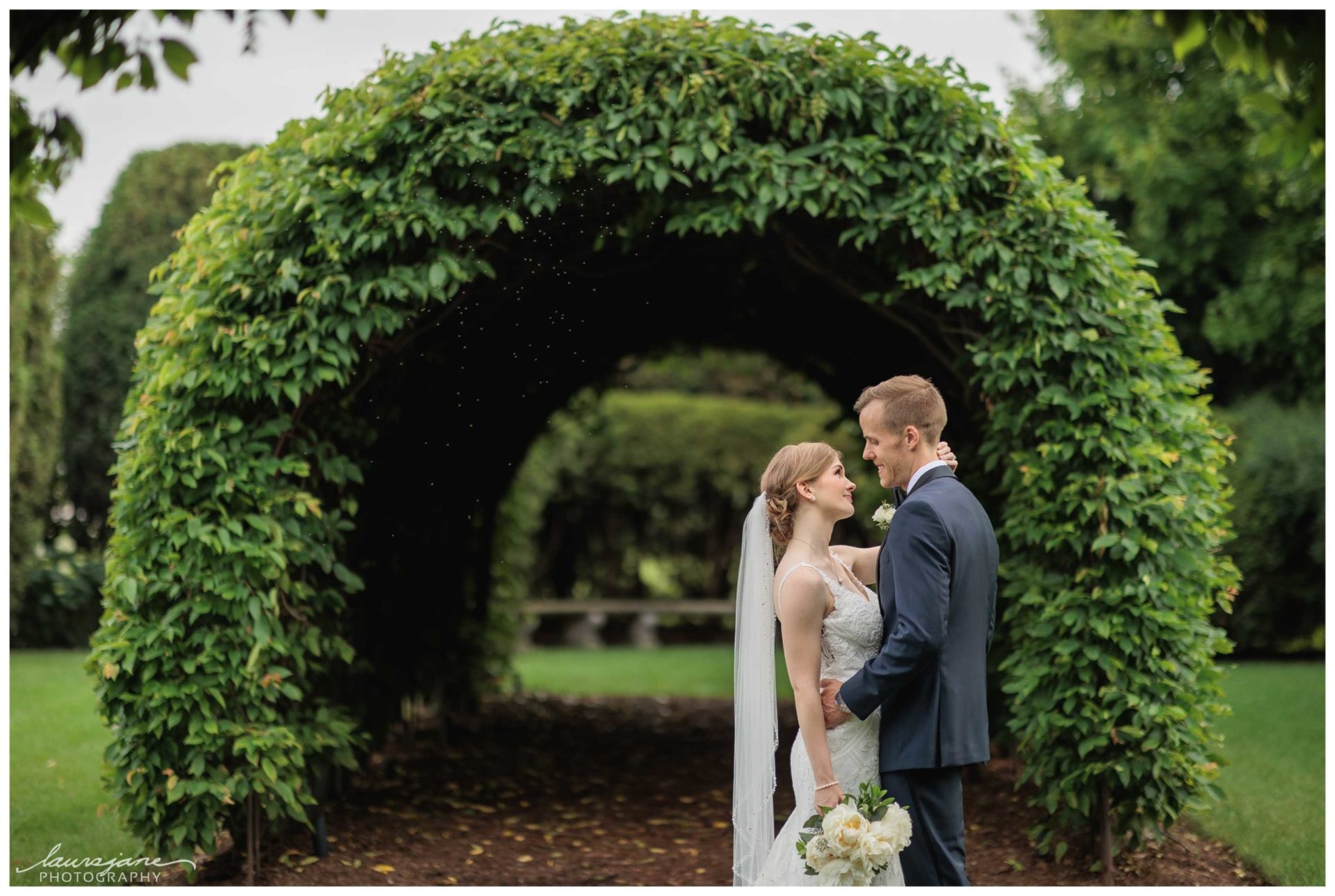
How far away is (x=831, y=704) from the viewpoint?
3652mm

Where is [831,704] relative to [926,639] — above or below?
below

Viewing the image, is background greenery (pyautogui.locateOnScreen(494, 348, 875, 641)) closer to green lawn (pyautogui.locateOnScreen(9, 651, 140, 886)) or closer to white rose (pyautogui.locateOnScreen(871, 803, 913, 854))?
green lawn (pyautogui.locateOnScreen(9, 651, 140, 886))

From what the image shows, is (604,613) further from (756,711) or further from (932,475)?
(932,475)

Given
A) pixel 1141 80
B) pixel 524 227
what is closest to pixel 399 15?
pixel 524 227

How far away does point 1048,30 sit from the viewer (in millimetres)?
18844

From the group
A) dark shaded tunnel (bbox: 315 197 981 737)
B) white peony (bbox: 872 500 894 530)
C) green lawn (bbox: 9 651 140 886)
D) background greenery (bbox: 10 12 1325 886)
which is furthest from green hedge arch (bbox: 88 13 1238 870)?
white peony (bbox: 872 500 894 530)

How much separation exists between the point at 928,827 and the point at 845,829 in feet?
1.12

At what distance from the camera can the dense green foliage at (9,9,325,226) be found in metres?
3.35

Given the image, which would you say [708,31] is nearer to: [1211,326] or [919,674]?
[919,674]

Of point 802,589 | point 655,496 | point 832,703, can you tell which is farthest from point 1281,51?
point 655,496

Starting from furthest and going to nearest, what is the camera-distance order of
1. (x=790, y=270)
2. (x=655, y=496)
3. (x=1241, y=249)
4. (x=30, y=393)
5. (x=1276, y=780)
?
(x=655, y=496) → (x=1241, y=249) → (x=30, y=393) → (x=1276, y=780) → (x=790, y=270)

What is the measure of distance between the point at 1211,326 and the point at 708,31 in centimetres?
1042

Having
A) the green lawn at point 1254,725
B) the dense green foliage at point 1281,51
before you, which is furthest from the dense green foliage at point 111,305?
the dense green foliage at point 1281,51

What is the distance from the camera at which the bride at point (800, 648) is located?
11.8ft
